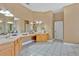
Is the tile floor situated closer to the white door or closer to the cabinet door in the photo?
the cabinet door

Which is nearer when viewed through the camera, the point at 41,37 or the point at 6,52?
the point at 6,52

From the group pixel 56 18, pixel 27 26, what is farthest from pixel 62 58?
pixel 56 18

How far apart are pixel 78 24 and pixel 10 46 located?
21.0 feet

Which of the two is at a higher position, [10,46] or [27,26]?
[27,26]

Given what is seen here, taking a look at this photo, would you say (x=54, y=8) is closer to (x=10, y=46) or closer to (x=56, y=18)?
(x=56, y=18)

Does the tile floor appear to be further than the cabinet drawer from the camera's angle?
Yes

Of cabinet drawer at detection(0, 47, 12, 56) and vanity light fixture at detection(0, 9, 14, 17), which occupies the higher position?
vanity light fixture at detection(0, 9, 14, 17)

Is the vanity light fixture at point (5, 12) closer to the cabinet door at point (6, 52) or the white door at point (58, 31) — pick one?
the cabinet door at point (6, 52)

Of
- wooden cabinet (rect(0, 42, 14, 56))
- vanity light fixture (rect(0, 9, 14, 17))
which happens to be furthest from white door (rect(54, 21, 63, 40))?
wooden cabinet (rect(0, 42, 14, 56))

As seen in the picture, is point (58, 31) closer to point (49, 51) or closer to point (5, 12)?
point (49, 51)

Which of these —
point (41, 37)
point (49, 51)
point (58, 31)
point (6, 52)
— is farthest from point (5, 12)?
point (58, 31)

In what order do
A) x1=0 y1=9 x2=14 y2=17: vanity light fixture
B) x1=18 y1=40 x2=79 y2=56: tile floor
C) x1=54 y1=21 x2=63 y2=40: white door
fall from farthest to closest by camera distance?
1. x1=54 y1=21 x2=63 y2=40: white door
2. x1=18 y1=40 x2=79 y2=56: tile floor
3. x1=0 y1=9 x2=14 y2=17: vanity light fixture

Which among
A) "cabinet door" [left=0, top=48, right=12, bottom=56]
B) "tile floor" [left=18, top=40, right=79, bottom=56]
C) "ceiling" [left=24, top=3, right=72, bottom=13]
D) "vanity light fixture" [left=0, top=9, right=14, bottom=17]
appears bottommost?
"tile floor" [left=18, top=40, right=79, bottom=56]

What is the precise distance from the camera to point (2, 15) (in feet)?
20.3
